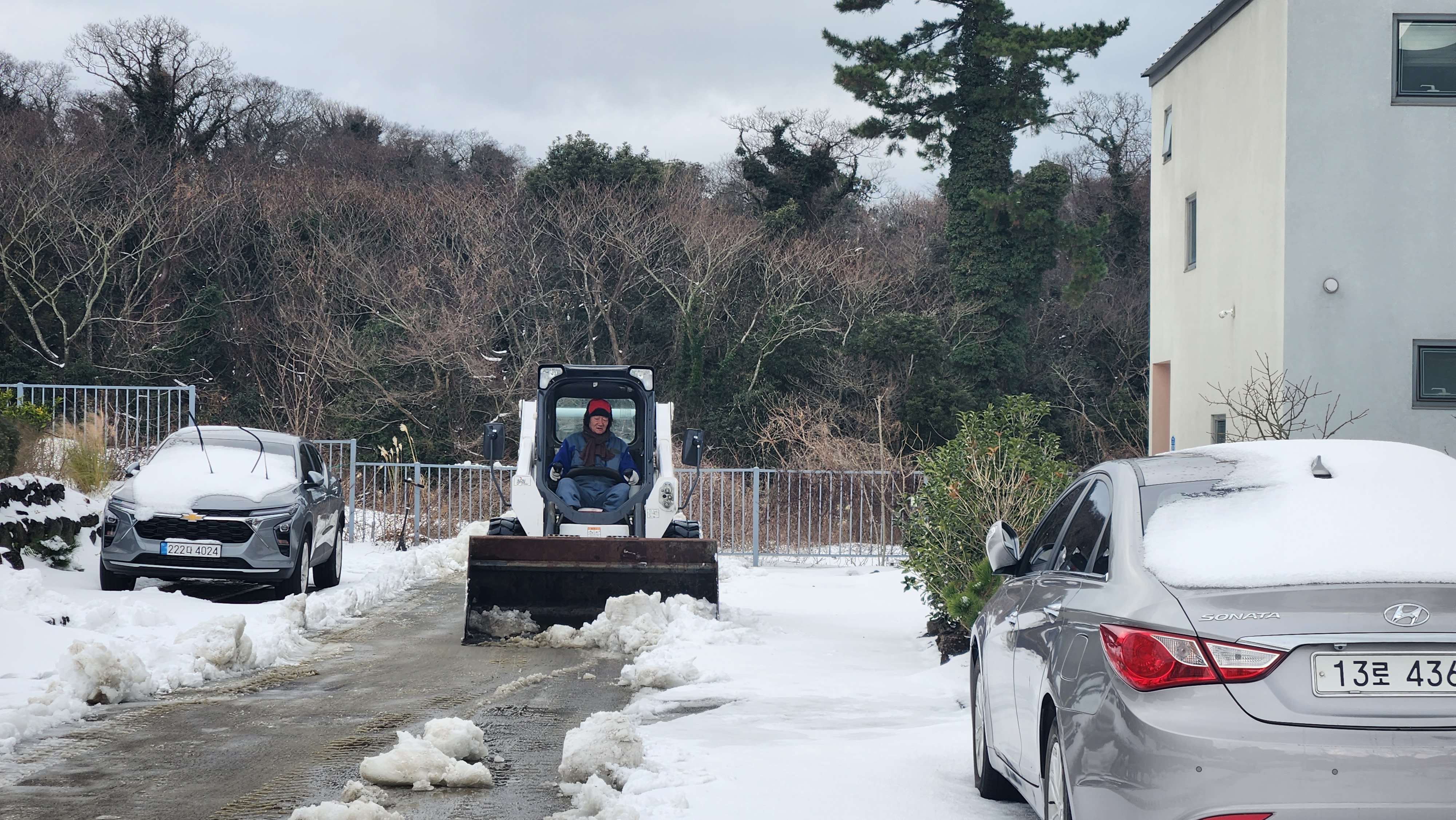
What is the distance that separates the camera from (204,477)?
14.3 meters

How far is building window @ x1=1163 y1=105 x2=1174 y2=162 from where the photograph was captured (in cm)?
2324

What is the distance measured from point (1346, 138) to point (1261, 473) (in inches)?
576

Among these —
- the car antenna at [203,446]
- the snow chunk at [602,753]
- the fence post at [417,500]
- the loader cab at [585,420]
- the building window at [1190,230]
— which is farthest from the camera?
the fence post at [417,500]

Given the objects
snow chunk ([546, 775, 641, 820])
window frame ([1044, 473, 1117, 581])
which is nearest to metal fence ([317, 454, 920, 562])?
snow chunk ([546, 775, 641, 820])

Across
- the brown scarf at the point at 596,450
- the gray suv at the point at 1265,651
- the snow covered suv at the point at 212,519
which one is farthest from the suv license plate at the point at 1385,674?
the snow covered suv at the point at 212,519

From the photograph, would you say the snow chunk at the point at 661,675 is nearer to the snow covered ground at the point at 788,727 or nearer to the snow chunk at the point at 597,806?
the snow covered ground at the point at 788,727

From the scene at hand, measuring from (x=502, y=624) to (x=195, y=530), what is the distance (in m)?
3.68

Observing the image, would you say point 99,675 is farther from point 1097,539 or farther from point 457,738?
point 1097,539

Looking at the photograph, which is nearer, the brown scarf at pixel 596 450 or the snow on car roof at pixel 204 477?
the snow on car roof at pixel 204 477

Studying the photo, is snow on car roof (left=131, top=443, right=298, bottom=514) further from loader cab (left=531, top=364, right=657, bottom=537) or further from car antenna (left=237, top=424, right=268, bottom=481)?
loader cab (left=531, top=364, right=657, bottom=537)

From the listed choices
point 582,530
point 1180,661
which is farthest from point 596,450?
point 1180,661

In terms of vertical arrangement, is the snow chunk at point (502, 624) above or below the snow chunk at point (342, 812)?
below

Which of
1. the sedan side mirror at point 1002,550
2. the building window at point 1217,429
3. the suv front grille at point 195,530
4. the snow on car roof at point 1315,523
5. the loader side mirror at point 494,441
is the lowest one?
the suv front grille at point 195,530

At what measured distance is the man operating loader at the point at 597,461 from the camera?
46.6 feet
